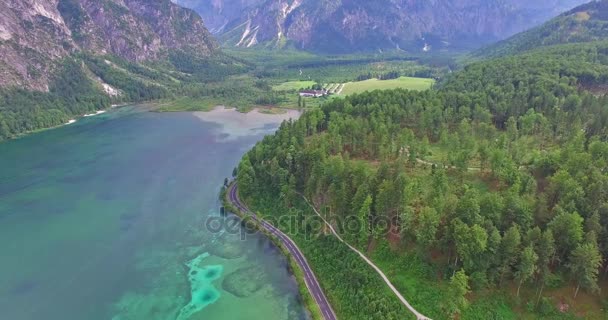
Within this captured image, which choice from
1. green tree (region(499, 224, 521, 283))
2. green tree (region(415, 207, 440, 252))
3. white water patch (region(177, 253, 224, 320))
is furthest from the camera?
white water patch (region(177, 253, 224, 320))

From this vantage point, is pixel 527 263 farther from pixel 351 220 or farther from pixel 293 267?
pixel 293 267

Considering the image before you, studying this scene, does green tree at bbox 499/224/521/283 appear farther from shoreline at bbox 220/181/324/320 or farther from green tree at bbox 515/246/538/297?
shoreline at bbox 220/181/324/320

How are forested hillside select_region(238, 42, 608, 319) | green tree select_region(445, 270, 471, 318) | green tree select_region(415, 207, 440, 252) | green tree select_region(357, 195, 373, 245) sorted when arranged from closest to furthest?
1. green tree select_region(445, 270, 471, 318)
2. forested hillside select_region(238, 42, 608, 319)
3. green tree select_region(415, 207, 440, 252)
4. green tree select_region(357, 195, 373, 245)

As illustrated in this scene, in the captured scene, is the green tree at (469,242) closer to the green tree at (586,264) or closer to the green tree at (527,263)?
the green tree at (527,263)

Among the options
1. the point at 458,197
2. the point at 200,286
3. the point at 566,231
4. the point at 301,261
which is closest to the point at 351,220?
the point at 301,261

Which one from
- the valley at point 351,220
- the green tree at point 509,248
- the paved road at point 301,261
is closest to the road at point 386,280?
the valley at point 351,220

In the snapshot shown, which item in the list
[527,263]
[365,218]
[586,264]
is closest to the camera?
[586,264]

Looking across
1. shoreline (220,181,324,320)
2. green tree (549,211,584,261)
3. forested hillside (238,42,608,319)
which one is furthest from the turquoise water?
green tree (549,211,584,261)
